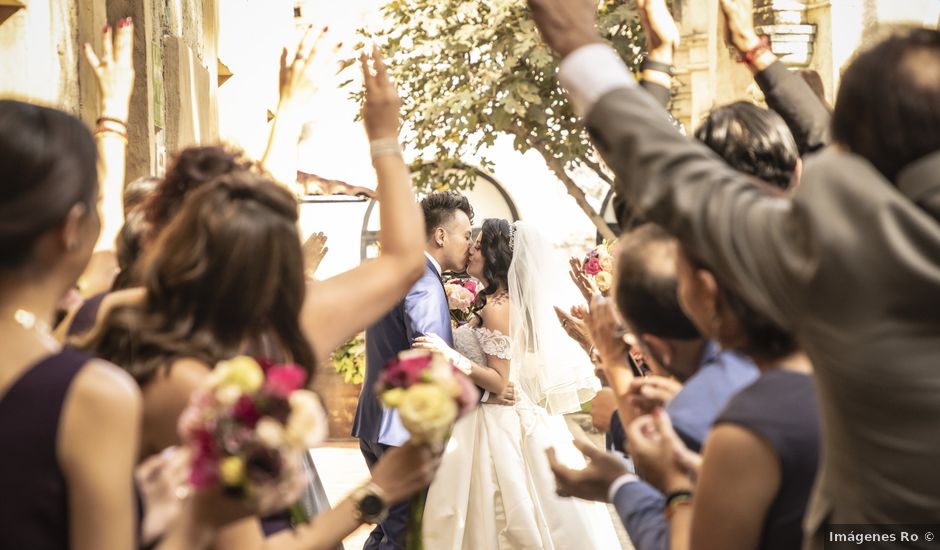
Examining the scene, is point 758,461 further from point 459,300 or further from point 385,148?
point 459,300

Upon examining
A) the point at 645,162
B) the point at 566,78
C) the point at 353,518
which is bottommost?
the point at 353,518

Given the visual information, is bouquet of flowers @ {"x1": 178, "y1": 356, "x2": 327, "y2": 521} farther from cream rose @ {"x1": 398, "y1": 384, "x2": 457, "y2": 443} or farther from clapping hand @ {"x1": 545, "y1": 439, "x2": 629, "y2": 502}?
clapping hand @ {"x1": 545, "y1": 439, "x2": 629, "y2": 502}

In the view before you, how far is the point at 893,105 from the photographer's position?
1513mm

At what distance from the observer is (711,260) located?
1529mm

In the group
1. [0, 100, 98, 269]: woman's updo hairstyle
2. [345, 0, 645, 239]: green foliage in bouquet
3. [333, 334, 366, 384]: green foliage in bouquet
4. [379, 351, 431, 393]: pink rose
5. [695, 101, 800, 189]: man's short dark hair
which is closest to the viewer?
[0, 100, 98, 269]: woman's updo hairstyle

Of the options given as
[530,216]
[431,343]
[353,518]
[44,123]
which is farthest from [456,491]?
[530,216]

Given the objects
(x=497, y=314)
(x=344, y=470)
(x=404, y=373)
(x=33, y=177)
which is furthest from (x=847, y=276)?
(x=344, y=470)

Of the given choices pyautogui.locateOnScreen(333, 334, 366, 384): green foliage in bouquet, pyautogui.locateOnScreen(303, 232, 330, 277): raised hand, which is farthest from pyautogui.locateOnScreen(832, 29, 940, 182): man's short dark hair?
pyautogui.locateOnScreen(333, 334, 366, 384): green foliage in bouquet

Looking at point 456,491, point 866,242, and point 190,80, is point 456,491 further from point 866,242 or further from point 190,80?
point 866,242

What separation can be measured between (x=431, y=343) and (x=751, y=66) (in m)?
3.03

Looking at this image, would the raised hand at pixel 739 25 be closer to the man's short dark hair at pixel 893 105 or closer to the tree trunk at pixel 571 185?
the man's short dark hair at pixel 893 105

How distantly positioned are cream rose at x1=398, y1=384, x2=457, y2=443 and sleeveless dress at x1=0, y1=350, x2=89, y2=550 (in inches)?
25.1

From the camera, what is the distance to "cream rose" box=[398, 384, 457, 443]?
2.01 m

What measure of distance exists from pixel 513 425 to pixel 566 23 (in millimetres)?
4906
